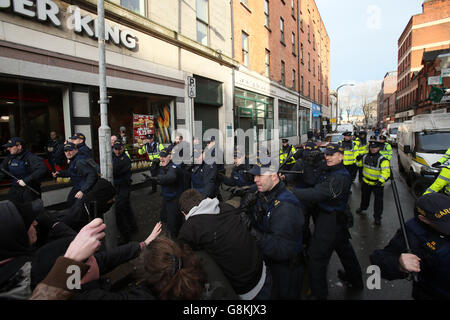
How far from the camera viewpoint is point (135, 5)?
25.9ft

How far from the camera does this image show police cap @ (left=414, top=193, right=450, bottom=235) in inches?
64.2

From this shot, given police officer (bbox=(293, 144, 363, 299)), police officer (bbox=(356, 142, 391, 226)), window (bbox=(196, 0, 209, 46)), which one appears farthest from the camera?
window (bbox=(196, 0, 209, 46))

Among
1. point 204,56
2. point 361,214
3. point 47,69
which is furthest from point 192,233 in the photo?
point 204,56

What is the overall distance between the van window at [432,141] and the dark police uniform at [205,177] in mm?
6540

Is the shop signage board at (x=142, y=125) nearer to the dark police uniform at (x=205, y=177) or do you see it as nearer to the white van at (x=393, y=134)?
the dark police uniform at (x=205, y=177)

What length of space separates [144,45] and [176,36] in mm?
1625

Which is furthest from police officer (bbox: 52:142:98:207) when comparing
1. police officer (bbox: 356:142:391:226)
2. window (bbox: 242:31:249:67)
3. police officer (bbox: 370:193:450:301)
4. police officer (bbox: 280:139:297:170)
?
window (bbox: 242:31:249:67)

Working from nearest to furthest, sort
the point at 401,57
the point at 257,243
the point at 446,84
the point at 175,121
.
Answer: the point at 257,243 → the point at 175,121 → the point at 446,84 → the point at 401,57

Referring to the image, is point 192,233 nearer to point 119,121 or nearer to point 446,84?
point 119,121

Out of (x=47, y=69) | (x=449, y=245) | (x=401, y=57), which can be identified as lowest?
(x=449, y=245)

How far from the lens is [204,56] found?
10820 millimetres

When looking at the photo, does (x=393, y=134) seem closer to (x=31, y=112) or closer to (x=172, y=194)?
(x=172, y=194)

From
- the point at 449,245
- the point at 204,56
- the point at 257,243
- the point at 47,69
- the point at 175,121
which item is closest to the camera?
the point at 449,245

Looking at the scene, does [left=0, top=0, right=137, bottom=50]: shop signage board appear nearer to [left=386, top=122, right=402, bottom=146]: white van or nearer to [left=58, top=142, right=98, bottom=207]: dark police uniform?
[left=58, top=142, right=98, bottom=207]: dark police uniform
